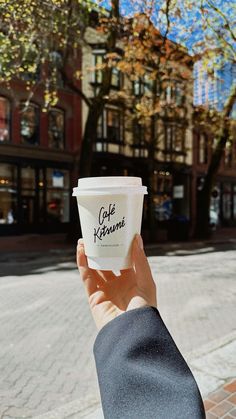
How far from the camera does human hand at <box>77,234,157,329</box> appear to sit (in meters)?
1.66

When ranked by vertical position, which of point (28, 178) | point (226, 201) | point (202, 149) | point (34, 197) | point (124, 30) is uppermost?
point (124, 30)

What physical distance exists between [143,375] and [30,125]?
23.0m

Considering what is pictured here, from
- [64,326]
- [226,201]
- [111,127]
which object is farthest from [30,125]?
[226,201]

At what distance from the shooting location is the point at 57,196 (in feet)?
80.2

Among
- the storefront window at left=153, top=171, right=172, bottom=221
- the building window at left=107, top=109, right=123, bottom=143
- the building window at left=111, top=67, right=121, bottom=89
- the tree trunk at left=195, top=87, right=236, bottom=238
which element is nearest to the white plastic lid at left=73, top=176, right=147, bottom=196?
the tree trunk at left=195, top=87, right=236, bottom=238

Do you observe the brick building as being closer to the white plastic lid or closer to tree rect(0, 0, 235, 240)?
tree rect(0, 0, 235, 240)

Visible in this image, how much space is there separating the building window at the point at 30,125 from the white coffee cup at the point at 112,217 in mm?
21623

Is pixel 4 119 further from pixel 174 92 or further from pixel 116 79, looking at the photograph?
pixel 174 92

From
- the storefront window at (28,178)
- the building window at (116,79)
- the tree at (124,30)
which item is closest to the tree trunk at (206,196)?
the tree at (124,30)

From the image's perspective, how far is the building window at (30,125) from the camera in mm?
22625

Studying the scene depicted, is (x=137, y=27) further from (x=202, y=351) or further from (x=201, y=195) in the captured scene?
(x=201, y=195)

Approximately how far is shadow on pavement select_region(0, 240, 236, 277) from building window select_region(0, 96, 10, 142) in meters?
8.73

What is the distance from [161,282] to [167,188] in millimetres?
20444

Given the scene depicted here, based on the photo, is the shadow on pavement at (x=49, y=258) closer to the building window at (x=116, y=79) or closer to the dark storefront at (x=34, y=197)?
the dark storefront at (x=34, y=197)
